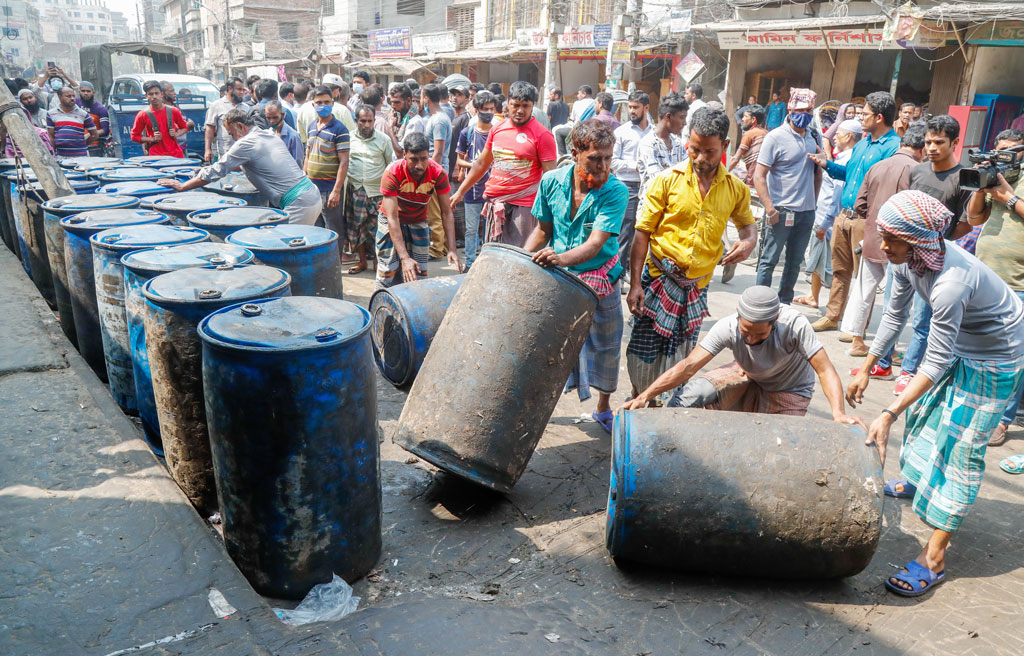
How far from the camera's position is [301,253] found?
4.10 m

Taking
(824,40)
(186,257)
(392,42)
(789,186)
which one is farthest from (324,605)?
(392,42)

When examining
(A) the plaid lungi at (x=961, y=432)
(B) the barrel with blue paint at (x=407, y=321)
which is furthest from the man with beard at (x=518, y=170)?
(A) the plaid lungi at (x=961, y=432)

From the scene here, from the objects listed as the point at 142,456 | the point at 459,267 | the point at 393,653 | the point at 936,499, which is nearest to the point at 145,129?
the point at 459,267

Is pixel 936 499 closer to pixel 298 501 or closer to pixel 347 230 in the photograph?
pixel 298 501

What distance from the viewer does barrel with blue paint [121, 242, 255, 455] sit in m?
3.31

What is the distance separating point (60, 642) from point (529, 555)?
1764 millimetres

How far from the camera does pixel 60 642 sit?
7.08ft

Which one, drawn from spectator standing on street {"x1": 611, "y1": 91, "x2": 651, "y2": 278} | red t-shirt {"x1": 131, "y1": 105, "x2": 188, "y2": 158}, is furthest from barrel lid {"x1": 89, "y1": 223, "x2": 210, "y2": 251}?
red t-shirt {"x1": 131, "y1": 105, "x2": 188, "y2": 158}

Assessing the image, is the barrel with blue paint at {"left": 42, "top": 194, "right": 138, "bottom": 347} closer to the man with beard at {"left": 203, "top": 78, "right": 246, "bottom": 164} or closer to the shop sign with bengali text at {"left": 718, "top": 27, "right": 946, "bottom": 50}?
the man with beard at {"left": 203, "top": 78, "right": 246, "bottom": 164}

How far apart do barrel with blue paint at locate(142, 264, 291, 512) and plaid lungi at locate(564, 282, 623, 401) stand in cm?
175

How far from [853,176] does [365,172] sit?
14.6 ft

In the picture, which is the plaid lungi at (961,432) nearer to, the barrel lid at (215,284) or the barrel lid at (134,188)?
the barrel lid at (215,284)

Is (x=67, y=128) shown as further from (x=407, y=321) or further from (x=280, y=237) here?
(x=407, y=321)

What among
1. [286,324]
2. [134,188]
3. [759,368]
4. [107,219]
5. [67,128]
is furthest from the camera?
[67,128]
